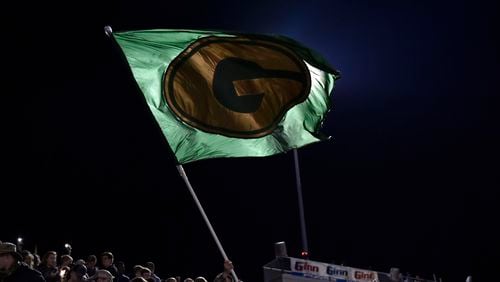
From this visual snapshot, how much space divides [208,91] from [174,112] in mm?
826

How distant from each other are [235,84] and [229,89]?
0.14m

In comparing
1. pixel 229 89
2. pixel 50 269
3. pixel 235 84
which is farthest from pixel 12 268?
pixel 235 84

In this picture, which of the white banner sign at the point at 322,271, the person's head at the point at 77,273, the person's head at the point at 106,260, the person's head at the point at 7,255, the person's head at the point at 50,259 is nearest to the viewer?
the person's head at the point at 7,255

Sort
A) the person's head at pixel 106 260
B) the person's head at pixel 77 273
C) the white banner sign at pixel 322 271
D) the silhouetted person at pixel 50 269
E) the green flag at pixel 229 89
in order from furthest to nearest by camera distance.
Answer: the person's head at pixel 106 260 → the silhouetted person at pixel 50 269 → the green flag at pixel 229 89 → the person's head at pixel 77 273 → the white banner sign at pixel 322 271

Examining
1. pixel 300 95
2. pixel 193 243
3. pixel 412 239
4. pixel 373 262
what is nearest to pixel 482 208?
pixel 412 239

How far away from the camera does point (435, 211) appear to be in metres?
41.7

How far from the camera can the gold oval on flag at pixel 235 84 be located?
10062 millimetres

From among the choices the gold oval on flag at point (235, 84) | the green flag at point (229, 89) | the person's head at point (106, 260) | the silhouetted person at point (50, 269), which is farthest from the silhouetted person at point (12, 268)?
the person's head at point (106, 260)

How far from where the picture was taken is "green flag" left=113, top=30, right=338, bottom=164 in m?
9.80

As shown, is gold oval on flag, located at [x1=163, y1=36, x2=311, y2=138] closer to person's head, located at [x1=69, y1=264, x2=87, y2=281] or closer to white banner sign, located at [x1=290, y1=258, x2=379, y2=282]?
person's head, located at [x1=69, y1=264, x2=87, y2=281]

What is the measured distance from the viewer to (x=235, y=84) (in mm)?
10711

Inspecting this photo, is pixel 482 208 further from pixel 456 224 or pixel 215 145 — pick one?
pixel 215 145

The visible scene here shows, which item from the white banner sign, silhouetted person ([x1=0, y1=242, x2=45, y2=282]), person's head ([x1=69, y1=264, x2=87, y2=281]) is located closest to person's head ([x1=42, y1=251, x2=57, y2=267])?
person's head ([x1=69, y1=264, x2=87, y2=281])

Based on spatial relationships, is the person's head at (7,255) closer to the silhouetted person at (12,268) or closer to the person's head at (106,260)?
the silhouetted person at (12,268)
